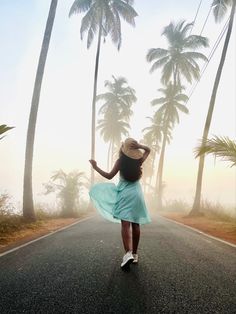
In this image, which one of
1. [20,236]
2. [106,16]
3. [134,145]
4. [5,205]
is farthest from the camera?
[106,16]

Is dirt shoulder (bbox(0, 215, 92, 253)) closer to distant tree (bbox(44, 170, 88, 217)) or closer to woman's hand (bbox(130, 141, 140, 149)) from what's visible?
woman's hand (bbox(130, 141, 140, 149))

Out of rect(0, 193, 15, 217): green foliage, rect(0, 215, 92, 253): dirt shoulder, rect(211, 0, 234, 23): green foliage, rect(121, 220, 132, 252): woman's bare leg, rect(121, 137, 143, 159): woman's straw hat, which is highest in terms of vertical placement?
rect(211, 0, 234, 23): green foliage

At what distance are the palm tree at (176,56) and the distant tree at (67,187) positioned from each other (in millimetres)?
19195

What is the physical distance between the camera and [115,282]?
3355 millimetres

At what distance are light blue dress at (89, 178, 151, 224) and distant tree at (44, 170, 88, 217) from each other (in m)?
14.7

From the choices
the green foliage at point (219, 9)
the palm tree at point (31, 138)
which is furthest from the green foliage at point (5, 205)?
the green foliage at point (219, 9)

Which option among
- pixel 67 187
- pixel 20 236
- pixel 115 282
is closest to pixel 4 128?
pixel 20 236

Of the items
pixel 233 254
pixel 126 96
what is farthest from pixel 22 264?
pixel 126 96

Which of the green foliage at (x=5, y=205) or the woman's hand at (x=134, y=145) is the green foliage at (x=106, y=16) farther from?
the woman's hand at (x=134, y=145)

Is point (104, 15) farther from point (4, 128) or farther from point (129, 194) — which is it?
point (129, 194)

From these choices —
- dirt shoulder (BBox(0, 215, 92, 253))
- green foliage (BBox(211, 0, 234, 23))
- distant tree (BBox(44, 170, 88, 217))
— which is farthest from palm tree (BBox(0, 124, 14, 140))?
green foliage (BBox(211, 0, 234, 23))

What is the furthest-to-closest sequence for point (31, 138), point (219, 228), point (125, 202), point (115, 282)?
point (31, 138), point (219, 228), point (125, 202), point (115, 282)

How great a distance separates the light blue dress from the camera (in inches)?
165

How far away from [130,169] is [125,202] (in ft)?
1.55
